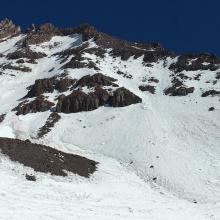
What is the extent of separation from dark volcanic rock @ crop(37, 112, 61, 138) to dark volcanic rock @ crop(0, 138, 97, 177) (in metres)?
15.0

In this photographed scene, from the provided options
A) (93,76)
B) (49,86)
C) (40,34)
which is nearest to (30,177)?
(93,76)

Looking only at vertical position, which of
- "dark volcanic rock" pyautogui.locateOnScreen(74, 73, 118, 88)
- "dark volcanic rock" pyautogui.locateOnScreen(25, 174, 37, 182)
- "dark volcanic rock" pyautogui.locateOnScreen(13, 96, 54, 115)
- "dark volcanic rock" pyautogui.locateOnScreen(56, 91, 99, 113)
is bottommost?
"dark volcanic rock" pyautogui.locateOnScreen(25, 174, 37, 182)

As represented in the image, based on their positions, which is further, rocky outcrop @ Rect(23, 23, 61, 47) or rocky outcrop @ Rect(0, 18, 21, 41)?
rocky outcrop @ Rect(0, 18, 21, 41)

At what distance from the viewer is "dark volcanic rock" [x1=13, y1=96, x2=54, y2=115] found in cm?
7188

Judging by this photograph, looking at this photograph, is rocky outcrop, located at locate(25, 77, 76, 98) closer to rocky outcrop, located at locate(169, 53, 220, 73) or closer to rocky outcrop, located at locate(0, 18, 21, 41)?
rocky outcrop, located at locate(169, 53, 220, 73)

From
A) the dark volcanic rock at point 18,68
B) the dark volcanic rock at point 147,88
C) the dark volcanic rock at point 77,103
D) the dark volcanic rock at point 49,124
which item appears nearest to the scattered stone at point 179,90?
the dark volcanic rock at point 147,88

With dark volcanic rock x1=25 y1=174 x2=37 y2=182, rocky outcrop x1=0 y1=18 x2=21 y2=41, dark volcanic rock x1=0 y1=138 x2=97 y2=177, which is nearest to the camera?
dark volcanic rock x1=25 y1=174 x2=37 y2=182

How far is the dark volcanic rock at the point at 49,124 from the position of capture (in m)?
61.3

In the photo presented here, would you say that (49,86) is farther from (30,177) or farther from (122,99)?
(30,177)

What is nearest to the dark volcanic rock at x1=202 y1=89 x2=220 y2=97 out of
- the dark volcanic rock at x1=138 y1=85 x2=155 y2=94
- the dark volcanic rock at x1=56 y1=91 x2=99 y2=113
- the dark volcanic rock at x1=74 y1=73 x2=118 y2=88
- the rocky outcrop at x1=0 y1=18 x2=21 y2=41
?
the dark volcanic rock at x1=138 y1=85 x2=155 y2=94

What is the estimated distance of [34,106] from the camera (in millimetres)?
72750

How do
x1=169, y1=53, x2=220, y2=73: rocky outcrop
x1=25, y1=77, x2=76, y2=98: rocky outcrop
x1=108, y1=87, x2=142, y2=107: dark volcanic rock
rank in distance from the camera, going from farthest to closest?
x1=169, y1=53, x2=220, y2=73: rocky outcrop
x1=25, y1=77, x2=76, y2=98: rocky outcrop
x1=108, y1=87, x2=142, y2=107: dark volcanic rock

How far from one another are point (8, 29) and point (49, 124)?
87.9 metres

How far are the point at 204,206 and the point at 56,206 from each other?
12.6m
